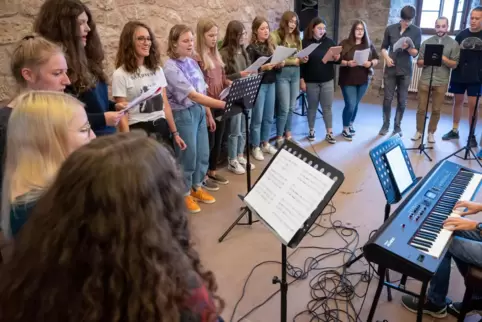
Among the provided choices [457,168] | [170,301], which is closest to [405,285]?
[457,168]

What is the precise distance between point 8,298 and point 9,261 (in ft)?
0.34

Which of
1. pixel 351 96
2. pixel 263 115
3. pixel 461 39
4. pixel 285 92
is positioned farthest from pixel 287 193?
pixel 461 39

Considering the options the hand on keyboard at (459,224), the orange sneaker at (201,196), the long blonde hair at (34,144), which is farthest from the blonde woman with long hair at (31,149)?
the orange sneaker at (201,196)

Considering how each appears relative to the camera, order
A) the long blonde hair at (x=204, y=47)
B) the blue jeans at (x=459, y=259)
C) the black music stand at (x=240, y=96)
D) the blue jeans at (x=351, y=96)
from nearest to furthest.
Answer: the blue jeans at (x=459, y=259) → the black music stand at (x=240, y=96) → the long blonde hair at (x=204, y=47) → the blue jeans at (x=351, y=96)

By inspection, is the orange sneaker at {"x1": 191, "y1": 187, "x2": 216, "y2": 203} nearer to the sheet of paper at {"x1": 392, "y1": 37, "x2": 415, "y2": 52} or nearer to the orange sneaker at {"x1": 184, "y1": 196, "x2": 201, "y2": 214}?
the orange sneaker at {"x1": 184, "y1": 196, "x2": 201, "y2": 214}

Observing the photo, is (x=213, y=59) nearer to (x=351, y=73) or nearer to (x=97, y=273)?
(x=351, y=73)

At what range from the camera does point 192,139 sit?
2900mm

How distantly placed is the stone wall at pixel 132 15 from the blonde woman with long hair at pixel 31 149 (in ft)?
5.04

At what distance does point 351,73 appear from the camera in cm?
427

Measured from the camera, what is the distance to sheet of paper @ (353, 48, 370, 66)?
161 inches

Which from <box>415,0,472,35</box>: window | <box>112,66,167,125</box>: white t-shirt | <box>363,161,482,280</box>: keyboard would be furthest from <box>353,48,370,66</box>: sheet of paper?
<box>415,0,472,35</box>: window

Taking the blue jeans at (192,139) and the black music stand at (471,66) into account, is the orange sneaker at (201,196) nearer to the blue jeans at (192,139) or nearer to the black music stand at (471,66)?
the blue jeans at (192,139)

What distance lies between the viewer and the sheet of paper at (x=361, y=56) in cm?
408

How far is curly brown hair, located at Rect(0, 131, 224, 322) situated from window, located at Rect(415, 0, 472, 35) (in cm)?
626
